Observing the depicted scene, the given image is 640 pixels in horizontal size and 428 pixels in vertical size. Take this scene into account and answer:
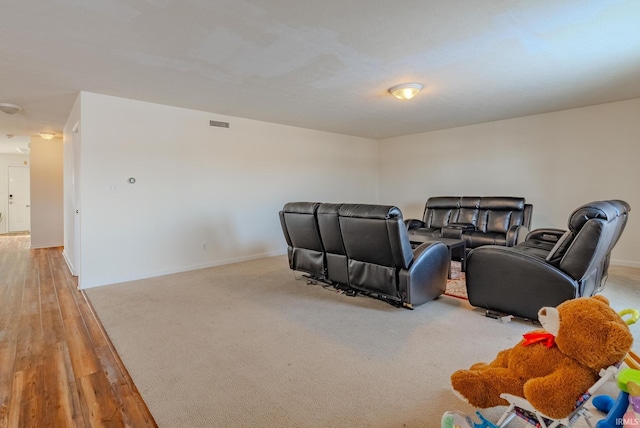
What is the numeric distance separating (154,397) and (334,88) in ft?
10.9

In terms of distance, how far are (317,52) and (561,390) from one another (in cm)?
273

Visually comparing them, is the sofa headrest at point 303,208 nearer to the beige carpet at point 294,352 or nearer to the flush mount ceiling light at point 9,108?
the beige carpet at point 294,352

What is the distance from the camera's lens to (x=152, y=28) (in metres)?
2.30

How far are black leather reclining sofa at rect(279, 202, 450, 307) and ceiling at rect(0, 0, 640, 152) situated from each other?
1.40 meters

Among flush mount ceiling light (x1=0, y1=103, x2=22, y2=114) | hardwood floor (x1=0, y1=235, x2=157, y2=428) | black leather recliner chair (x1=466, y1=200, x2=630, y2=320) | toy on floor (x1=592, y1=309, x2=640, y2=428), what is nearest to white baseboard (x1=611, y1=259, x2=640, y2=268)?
black leather recliner chair (x1=466, y1=200, x2=630, y2=320)

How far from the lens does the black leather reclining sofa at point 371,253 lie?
2.83m

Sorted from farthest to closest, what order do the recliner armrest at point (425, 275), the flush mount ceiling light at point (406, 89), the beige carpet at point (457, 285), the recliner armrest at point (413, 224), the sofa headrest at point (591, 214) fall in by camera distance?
the recliner armrest at point (413, 224) → the flush mount ceiling light at point (406, 89) → the beige carpet at point (457, 285) → the recliner armrest at point (425, 275) → the sofa headrest at point (591, 214)

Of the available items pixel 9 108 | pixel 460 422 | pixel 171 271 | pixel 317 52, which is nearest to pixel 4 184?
pixel 9 108

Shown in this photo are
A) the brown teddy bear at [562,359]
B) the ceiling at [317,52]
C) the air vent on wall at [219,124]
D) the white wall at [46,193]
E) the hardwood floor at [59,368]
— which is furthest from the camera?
the white wall at [46,193]

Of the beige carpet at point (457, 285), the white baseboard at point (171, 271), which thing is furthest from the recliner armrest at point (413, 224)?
the white baseboard at point (171, 271)

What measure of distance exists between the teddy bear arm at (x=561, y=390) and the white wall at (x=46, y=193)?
8.51 m

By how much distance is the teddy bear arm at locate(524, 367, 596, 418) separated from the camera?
1086 millimetres

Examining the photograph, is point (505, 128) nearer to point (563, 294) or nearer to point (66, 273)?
point (563, 294)

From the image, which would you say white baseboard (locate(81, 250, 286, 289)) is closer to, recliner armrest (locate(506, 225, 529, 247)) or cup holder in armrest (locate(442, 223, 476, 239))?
cup holder in armrest (locate(442, 223, 476, 239))
